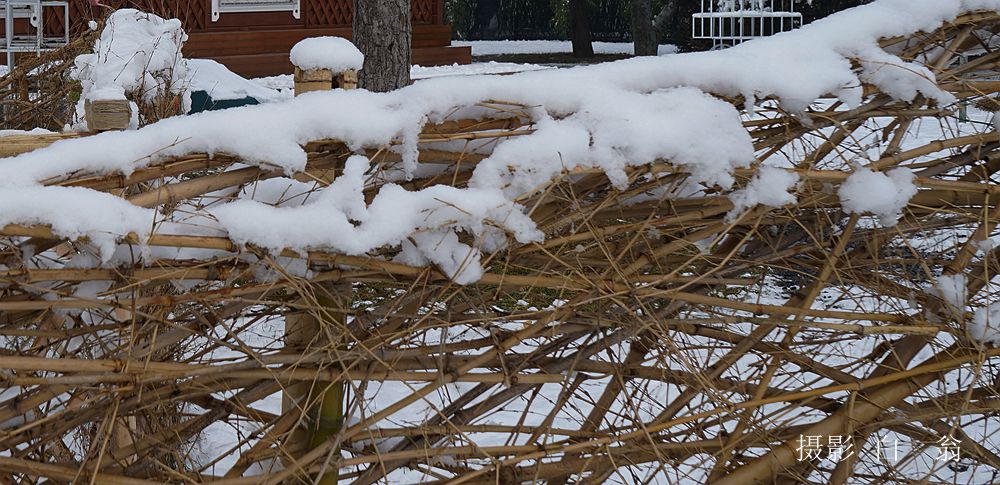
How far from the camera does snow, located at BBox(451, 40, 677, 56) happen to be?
24.0m

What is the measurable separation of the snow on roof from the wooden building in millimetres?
11437

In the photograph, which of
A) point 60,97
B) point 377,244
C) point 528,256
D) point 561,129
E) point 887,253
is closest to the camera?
point 377,244

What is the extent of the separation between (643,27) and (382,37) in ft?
47.8

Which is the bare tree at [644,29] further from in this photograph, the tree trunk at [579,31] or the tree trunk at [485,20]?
the tree trunk at [485,20]

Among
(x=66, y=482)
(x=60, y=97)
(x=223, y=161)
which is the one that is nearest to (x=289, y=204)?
(x=223, y=161)

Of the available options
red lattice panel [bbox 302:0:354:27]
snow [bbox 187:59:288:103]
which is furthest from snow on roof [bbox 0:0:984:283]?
red lattice panel [bbox 302:0:354:27]

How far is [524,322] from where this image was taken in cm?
210

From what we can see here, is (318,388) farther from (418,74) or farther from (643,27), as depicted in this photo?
(643,27)

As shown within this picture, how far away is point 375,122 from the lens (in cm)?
177

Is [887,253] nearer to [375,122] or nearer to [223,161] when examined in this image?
Answer: [375,122]

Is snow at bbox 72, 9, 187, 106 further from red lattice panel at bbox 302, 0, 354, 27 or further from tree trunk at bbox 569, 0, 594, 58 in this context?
tree trunk at bbox 569, 0, 594, 58

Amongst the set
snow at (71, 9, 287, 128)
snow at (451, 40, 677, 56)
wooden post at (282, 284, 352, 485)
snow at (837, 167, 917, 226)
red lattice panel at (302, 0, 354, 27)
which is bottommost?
wooden post at (282, 284, 352, 485)

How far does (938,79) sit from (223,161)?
1.35 m

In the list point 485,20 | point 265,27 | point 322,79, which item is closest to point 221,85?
point 265,27
